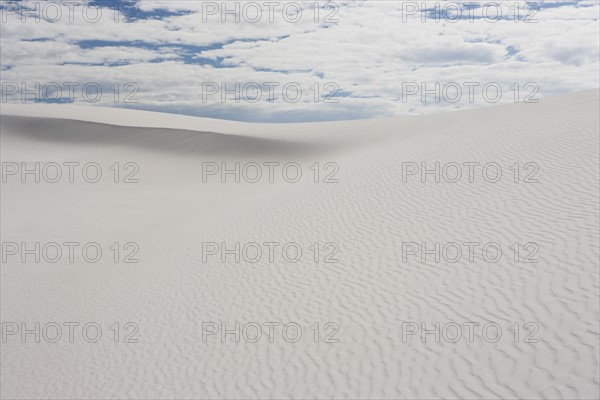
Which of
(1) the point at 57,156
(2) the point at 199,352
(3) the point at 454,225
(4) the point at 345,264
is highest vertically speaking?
(1) the point at 57,156

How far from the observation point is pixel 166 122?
38.4 m

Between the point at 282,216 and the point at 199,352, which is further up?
the point at 282,216

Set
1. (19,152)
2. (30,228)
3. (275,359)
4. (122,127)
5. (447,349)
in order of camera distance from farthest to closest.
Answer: (122,127), (19,152), (30,228), (275,359), (447,349)

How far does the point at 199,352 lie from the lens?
770 centimetres

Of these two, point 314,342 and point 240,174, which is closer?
point 314,342

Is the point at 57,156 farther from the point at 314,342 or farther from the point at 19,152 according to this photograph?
the point at 314,342

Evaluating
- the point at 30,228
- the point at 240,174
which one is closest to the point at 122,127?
the point at 240,174

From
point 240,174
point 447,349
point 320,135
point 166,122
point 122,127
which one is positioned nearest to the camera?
point 447,349

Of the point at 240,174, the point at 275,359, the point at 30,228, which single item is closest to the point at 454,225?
the point at 275,359

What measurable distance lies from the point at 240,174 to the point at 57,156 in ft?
39.4

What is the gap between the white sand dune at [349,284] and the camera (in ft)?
20.5

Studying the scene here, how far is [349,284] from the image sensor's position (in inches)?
350

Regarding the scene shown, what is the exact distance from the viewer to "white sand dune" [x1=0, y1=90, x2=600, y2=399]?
246 inches

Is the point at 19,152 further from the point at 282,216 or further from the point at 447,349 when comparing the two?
the point at 447,349
